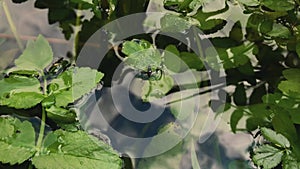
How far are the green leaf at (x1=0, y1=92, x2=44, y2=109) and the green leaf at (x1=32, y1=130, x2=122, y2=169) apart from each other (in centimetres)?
9

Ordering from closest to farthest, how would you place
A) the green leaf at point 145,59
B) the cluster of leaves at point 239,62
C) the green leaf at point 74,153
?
the green leaf at point 74,153, the cluster of leaves at point 239,62, the green leaf at point 145,59

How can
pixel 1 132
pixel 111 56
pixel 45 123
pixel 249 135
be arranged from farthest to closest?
pixel 111 56 < pixel 249 135 < pixel 45 123 < pixel 1 132

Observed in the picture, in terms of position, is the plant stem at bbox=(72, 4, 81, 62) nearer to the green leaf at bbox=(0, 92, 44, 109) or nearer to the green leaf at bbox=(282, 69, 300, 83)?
the green leaf at bbox=(0, 92, 44, 109)

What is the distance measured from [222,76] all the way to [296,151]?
14.8 inches

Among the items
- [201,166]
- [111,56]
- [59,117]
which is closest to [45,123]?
[59,117]

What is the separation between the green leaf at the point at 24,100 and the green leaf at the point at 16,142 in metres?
0.04

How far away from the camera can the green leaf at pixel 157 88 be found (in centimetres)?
142

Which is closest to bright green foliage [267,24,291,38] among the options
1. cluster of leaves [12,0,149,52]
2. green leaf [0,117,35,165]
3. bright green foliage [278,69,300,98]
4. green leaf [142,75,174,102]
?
bright green foliage [278,69,300,98]

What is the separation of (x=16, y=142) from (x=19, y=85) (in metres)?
0.15

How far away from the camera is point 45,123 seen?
129 cm

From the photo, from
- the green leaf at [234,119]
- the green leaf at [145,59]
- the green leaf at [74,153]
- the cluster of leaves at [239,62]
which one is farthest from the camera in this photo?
the green leaf at [234,119]

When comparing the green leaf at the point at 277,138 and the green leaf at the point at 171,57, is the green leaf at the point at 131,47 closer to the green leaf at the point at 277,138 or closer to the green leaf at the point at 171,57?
the green leaf at the point at 171,57

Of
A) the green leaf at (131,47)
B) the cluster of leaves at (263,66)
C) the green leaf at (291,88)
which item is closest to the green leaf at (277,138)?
the cluster of leaves at (263,66)

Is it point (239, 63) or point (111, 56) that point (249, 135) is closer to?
point (239, 63)
